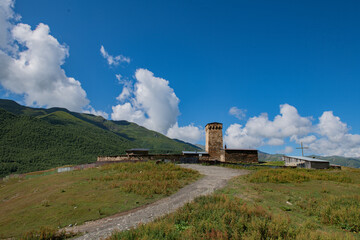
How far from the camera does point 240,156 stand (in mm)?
38844

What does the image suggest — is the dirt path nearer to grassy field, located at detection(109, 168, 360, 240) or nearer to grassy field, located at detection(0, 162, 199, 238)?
grassy field, located at detection(0, 162, 199, 238)

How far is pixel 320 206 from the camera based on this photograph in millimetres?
10656

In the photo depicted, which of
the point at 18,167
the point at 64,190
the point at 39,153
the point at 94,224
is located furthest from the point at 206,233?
the point at 39,153

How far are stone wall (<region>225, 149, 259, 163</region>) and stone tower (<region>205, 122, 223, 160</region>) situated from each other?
14.5 feet

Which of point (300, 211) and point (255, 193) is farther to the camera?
point (255, 193)

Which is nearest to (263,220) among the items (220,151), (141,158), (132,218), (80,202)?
(132,218)

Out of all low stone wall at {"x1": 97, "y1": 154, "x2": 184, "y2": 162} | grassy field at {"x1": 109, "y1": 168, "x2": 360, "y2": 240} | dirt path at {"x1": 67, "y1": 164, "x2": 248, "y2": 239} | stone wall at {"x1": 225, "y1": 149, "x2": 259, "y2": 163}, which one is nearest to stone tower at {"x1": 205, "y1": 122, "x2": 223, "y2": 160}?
stone wall at {"x1": 225, "y1": 149, "x2": 259, "y2": 163}

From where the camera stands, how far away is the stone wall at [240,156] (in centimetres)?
3868

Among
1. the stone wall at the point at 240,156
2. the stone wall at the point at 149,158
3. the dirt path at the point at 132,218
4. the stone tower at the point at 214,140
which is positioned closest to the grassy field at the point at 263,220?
the dirt path at the point at 132,218

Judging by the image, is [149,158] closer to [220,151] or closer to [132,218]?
[220,151]

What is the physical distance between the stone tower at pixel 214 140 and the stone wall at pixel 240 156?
4.43m

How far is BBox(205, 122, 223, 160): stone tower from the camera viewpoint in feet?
143

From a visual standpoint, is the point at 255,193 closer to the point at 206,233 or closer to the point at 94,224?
the point at 206,233

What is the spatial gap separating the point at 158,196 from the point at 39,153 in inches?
6301
